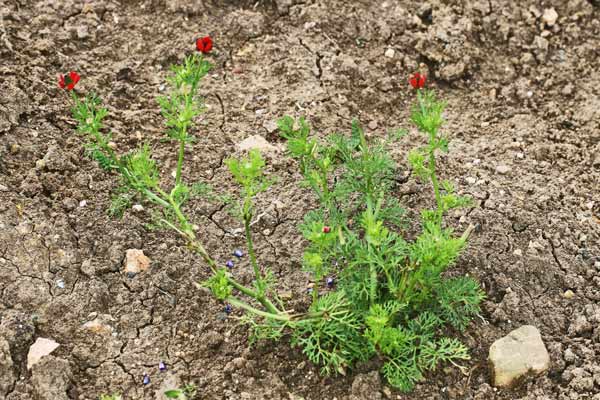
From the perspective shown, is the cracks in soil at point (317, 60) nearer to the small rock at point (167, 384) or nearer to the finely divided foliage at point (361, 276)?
the finely divided foliage at point (361, 276)

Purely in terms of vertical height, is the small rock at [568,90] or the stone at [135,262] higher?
the small rock at [568,90]

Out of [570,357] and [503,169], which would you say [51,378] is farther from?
[503,169]

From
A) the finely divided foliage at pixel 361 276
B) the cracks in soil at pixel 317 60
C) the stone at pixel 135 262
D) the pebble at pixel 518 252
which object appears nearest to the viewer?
the finely divided foliage at pixel 361 276

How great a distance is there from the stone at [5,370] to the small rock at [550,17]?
3.50 m

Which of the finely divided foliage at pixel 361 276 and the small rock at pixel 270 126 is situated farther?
the small rock at pixel 270 126

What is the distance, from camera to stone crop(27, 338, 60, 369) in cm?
312

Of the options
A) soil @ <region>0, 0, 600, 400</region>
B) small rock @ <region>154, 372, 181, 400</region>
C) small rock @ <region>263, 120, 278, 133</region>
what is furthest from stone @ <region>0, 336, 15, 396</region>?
small rock @ <region>263, 120, 278, 133</region>

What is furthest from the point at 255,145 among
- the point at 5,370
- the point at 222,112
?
the point at 5,370

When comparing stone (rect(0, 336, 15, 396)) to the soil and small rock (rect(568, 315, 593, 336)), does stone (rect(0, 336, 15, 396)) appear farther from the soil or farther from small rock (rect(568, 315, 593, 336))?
small rock (rect(568, 315, 593, 336))

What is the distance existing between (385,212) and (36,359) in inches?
62.3

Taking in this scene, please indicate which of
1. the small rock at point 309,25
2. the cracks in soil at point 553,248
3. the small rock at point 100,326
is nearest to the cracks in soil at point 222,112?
the small rock at point 309,25

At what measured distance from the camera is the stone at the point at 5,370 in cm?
305

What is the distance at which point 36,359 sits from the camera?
3.12 m

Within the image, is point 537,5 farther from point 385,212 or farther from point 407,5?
point 385,212
